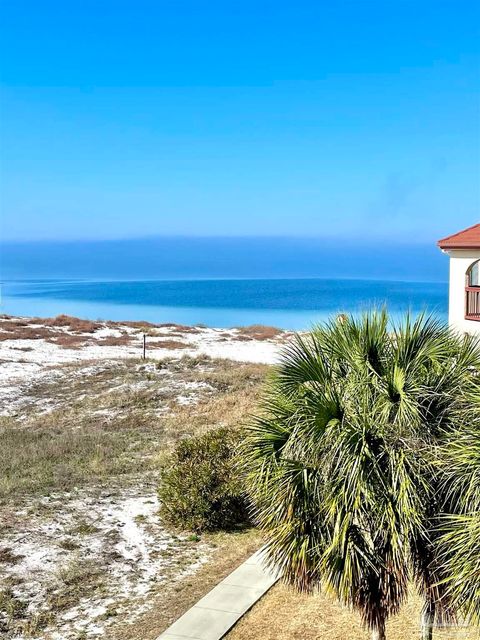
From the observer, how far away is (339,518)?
7234 mm

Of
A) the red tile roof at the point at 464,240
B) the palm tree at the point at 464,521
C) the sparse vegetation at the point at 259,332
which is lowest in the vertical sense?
the palm tree at the point at 464,521

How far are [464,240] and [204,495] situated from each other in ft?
29.9

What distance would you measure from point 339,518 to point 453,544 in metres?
1.23

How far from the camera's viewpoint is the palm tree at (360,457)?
7.26 metres

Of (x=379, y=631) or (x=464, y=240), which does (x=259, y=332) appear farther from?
(x=379, y=631)

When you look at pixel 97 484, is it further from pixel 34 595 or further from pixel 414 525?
pixel 414 525

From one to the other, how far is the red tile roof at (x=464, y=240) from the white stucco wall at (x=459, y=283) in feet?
0.54

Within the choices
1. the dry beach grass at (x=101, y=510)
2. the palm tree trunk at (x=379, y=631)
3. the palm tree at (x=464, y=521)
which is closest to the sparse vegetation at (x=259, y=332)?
the dry beach grass at (x=101, y=510)

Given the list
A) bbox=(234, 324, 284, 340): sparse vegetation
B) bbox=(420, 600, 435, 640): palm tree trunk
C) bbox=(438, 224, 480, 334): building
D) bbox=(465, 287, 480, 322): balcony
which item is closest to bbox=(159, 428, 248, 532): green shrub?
bbox=(420, 600, 435, 640): palm tree trunk

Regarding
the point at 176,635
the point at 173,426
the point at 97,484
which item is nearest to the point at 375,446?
the point at 176,635

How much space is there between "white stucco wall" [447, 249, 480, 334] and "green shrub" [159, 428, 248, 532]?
6.84 metres

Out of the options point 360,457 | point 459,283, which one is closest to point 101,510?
point 360,457

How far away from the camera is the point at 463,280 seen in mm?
16859

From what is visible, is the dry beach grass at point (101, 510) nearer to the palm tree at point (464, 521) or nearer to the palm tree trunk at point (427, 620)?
the palm tree trunk at point (427, 620)
